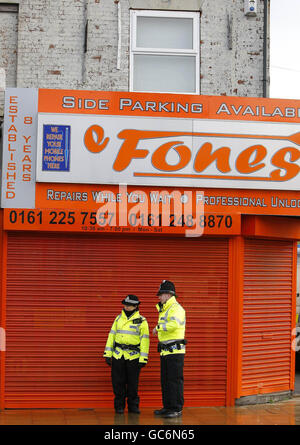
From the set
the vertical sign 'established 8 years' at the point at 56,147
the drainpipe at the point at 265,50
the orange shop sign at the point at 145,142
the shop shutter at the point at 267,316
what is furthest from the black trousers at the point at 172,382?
the drainpipe at the point at 265,50

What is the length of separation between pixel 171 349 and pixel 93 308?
1.61 metres

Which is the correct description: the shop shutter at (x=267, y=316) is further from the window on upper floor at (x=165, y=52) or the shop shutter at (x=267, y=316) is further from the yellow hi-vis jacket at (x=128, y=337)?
the window on upper floor at (x=165, y=52)

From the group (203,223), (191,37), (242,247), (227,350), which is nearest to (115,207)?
(203,223)

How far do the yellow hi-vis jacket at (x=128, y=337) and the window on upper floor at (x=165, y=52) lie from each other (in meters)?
4.43

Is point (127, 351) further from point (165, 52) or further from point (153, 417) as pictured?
point (165, 52)

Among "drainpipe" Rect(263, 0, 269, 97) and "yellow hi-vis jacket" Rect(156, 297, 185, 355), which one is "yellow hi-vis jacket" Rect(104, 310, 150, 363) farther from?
"drainpipe" Rect(263, 0, 269, 97)

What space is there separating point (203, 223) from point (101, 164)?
1.91 metres

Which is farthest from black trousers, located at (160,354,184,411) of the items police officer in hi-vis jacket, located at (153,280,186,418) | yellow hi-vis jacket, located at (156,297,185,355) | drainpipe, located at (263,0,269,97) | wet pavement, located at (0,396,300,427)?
drainpipe, located at (263,0,269,97)

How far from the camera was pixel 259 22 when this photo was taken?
13641mm

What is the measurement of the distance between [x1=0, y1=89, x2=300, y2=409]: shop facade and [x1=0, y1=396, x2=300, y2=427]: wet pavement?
32cm

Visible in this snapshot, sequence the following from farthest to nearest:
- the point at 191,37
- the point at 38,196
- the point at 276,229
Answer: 1. the point at 191,37
2. the point at 276,229
3. the point at 38,196

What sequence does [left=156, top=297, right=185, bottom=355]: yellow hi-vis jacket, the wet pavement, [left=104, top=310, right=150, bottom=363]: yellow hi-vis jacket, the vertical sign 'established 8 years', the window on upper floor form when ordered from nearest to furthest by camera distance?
the wet pavement → [left=156, top=297, right=185, bottom=355]: yellow hi-vis jacket → [left=104, top=310, right=150, bottom=363]: yellow hi-vis jacket → the vertical sign 'established 8 years' → the window on upper floor

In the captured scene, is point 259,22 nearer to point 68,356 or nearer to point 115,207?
point 115,207

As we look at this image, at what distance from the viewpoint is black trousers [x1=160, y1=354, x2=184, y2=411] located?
11.0m
